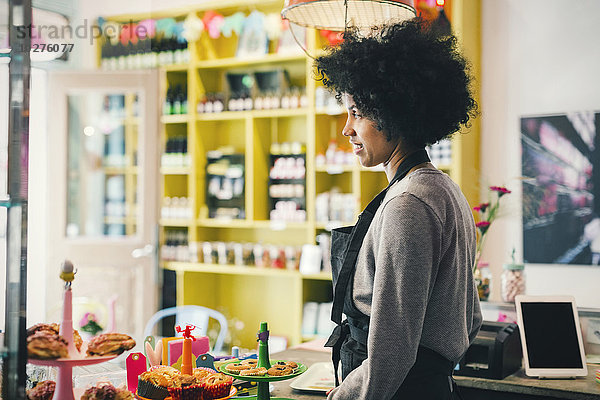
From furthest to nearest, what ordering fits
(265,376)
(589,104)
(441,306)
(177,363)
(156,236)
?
(156,236) < (589,104) < (177,363) < (265,376) < (441,306)

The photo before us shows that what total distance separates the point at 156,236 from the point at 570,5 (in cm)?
325

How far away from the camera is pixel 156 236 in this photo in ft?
16.4

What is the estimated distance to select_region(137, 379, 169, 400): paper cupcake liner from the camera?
69.7 inches

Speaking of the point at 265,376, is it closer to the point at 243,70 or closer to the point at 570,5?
the point at 570,5

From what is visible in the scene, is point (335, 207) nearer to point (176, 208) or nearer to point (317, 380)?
point (176, 208)

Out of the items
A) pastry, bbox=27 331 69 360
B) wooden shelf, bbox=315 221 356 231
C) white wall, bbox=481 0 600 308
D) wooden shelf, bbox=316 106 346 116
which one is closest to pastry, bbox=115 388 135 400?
pastry, bbox=27 331 69 360

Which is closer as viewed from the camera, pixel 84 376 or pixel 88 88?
pixel 84 376

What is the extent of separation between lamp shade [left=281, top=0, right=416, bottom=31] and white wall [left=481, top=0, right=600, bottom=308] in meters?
2.16

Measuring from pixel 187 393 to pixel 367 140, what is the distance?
2.66 ft

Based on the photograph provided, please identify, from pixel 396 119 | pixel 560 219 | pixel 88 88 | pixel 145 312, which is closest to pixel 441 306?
pixel 396 119

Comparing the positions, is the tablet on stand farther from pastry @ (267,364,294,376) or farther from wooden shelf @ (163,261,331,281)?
wooden shelf @ (163,261,331,281)

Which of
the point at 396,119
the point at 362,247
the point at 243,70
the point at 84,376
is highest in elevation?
the point at 243,70

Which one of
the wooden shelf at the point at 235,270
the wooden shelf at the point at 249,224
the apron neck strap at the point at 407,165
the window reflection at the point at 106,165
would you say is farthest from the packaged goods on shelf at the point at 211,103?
the apron neck strap at the point at 407,165

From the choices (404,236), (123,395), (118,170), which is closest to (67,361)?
(123,395)
